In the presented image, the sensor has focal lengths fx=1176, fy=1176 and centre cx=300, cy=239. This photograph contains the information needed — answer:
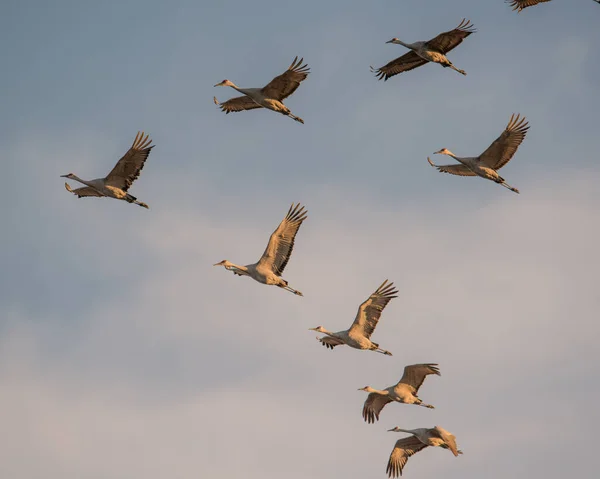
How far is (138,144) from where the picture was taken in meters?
41.8

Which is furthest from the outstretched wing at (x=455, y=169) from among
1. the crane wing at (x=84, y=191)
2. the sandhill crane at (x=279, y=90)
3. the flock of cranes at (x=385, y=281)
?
the crane wing at (x=84, y=191)

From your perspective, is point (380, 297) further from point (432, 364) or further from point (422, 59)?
point (422, 59)

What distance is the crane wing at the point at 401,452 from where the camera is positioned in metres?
44.6

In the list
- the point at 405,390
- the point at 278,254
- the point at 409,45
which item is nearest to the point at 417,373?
the point at 405,390

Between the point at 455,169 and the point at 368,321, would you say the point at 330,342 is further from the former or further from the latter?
the point at 455,169

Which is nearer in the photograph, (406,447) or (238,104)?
(406,447)

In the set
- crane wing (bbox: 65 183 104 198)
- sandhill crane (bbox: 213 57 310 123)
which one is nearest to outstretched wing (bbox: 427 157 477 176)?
sandhill crane (bbox: 213 57 310 123)

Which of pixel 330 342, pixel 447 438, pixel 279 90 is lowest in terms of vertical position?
pixel 447 438

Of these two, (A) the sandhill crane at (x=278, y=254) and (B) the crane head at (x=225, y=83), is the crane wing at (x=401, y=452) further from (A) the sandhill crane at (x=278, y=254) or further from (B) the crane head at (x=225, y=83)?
(B) the crane head at (x=225, y=83)

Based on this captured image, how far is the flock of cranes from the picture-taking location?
42.2 metres

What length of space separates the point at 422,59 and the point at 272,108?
21.3 feet

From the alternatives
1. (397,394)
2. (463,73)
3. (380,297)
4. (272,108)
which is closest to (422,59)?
(463,73)

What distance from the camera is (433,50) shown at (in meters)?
44.0

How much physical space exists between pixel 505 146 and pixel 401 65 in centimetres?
586
